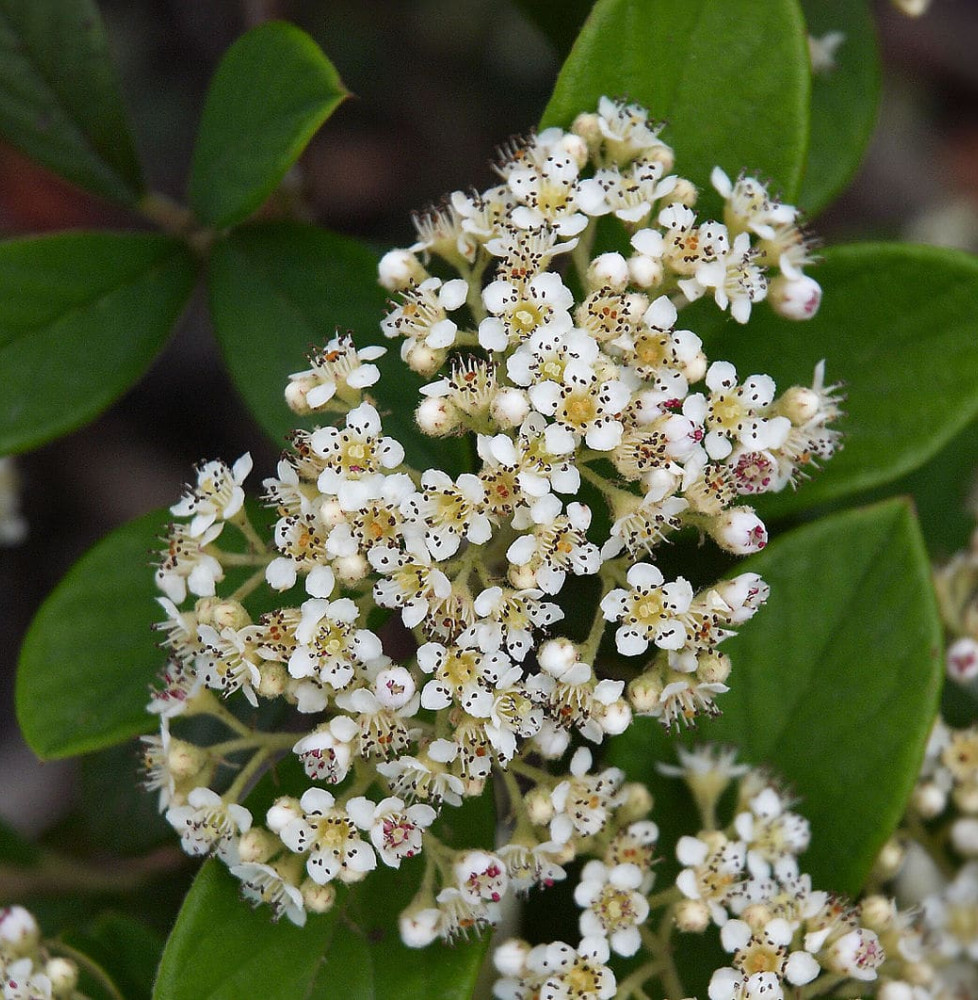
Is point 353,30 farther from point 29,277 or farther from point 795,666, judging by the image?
point 795,666

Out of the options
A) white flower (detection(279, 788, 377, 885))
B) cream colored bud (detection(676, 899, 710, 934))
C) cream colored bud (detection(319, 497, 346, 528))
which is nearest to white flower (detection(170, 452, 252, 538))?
cream colored bud (detection(319, 497, 346, 528))

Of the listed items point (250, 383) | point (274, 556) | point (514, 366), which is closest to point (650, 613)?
point (514, 366)

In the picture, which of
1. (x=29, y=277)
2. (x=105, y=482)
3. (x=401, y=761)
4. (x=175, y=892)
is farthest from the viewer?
(x=105, y=482)

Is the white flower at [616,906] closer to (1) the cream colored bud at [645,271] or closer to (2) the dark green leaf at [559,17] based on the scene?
(1) the cream colored bud at [645,271]

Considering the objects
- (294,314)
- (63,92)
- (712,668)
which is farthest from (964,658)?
(63,92)

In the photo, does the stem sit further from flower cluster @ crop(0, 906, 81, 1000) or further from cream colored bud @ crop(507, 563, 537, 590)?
cream colored bud @ crop(507, 563, 537, 590)

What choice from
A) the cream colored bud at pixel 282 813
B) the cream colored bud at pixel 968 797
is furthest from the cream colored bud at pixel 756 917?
the cream colored bud at pixel 282 813
